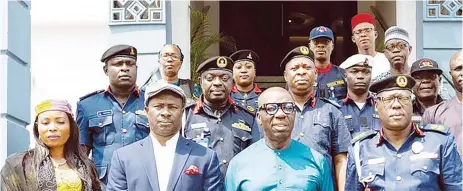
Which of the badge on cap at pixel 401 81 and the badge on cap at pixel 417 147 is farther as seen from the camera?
the badge on cap at pixel 401 81

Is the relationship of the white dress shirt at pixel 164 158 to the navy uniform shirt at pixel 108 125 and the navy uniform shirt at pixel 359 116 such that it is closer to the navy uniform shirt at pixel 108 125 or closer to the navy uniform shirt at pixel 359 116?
the navy uniform shirt at pixel 108 125

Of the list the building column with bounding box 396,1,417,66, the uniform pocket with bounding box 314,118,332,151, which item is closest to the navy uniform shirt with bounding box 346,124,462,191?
the uniform pocket with bounding box 314,118,332,151

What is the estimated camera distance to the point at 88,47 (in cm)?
1047

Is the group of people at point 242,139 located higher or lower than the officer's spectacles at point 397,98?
lower

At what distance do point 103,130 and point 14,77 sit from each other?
1190 mm

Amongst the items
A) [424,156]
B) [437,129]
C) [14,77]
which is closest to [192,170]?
[424,156]

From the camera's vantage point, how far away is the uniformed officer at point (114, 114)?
6340mm

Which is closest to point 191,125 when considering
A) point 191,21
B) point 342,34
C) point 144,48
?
point 144,48

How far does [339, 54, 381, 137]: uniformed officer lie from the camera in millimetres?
6535

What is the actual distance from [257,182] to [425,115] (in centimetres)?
191

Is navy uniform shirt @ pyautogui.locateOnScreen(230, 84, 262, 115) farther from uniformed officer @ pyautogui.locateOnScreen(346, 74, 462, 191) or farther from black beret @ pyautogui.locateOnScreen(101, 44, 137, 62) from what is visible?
uniformed officer @ pyautogui.locateOnScreen(346, 74, 462, 191)

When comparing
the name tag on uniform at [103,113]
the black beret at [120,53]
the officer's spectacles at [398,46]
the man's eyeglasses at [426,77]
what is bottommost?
the name tag on uniform at [103,113]

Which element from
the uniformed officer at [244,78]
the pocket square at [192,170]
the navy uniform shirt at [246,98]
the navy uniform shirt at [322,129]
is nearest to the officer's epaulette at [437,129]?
the navy uniform shirt at [322,129]

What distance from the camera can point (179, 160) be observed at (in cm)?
531
